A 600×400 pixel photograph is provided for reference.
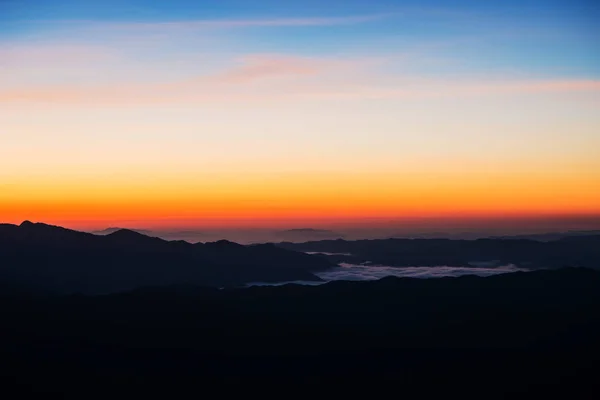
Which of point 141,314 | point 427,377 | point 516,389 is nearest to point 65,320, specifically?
point 141,314

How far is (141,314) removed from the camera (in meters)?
157

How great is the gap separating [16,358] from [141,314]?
39.6 metres

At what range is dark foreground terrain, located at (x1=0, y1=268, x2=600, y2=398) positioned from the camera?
121562 millimetres

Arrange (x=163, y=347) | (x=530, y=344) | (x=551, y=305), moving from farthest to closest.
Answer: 1. (x=551, y=305)
2. (x=530, y=344)
3. (x=163, y=347)

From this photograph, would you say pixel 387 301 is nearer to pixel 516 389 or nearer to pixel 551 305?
pixel 551 305

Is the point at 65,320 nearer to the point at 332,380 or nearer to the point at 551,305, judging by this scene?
the point at 332,380

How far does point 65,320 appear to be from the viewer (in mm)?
144375

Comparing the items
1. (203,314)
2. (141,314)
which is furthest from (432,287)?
(141,314)

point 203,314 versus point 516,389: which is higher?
point 203,314

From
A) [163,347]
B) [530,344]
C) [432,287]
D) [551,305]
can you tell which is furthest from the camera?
[432,287]

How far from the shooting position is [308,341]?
486 feet

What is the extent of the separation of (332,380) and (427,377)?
1574 cm

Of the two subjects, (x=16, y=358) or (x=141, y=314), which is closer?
(x=16, y=358)

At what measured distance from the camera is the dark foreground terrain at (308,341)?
399 ft
